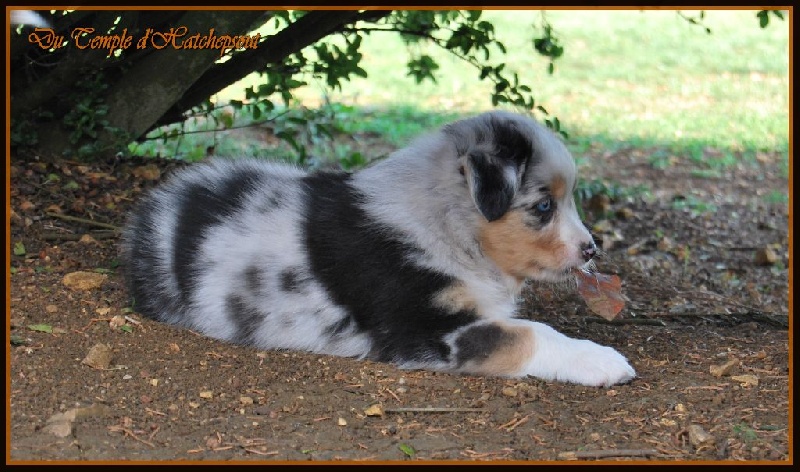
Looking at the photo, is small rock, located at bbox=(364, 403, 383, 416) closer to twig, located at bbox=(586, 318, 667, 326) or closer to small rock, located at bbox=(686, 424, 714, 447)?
small rock, located at bbox=(686, 424, 714, 447)

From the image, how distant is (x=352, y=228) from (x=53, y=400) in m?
1.64

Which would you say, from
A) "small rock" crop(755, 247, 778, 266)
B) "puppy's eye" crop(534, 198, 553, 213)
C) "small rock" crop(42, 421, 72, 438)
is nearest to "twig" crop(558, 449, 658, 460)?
"puppy's eye" crop(534, 198, 553, 213)

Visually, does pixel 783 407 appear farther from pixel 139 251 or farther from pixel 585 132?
pixel 585 132

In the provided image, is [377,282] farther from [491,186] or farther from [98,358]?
[98,358]

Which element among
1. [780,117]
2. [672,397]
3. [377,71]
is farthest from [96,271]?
[780,117]

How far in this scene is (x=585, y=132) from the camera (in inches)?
487

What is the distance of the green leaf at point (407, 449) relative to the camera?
4.03m

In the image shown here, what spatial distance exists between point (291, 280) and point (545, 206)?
1.34 meters

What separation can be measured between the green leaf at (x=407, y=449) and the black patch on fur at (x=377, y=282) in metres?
0.86

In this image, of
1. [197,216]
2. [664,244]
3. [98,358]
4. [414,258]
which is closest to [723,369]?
[414,258]

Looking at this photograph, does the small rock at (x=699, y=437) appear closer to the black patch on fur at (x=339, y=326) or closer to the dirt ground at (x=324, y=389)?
the dirt ground at (x=324, y=389)

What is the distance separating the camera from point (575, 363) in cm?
480

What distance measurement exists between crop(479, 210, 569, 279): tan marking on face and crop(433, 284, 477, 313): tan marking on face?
0.29 meters

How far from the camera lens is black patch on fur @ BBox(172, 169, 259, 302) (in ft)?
17.7
